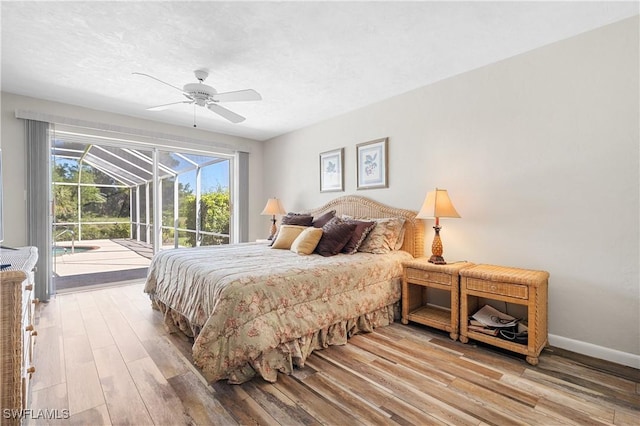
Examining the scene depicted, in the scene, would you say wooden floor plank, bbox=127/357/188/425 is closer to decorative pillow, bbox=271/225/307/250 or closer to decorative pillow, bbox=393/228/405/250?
decorative pillow, bbox=271/225/307/250

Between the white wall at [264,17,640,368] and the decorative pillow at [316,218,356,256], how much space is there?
0.87 meters

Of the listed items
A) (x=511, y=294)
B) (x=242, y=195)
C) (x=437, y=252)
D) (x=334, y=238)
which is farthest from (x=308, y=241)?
(x=242, y=195)

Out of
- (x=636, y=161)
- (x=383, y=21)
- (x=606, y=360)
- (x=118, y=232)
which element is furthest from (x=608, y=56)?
(x=118, y=232)

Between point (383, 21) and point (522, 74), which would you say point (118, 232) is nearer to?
point (383, 21)

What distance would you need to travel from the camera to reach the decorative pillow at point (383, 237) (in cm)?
307

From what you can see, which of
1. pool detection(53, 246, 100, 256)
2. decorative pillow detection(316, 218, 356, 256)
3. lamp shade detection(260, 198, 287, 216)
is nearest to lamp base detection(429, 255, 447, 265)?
decorative pillow detection(316, 218, 356, 256)

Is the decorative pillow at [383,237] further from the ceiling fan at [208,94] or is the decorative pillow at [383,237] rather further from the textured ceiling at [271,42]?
the ceiling fan at [208,94]

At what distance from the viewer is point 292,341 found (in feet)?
6.79

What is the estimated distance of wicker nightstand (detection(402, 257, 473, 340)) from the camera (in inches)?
98.3

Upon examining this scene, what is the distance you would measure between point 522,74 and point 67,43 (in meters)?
3.78

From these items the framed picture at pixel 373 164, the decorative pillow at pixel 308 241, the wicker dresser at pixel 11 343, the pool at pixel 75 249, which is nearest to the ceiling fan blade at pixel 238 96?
the decorative pillow at pixel 308 241

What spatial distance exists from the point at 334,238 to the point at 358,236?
268 millimetres

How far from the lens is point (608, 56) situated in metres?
2.16

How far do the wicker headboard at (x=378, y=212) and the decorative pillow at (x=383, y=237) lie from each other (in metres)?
0.13
